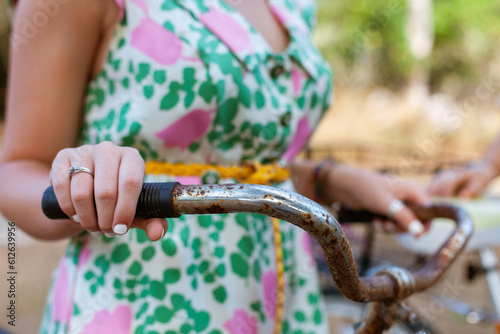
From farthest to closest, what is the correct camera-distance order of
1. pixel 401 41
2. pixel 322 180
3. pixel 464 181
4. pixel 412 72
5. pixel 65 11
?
pixel 401 41, pixel 412 72, pixel 464 181, pixel 322 180, pixel 65 11

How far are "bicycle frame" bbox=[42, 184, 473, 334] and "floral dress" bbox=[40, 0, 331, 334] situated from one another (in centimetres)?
24

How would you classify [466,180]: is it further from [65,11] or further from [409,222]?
[65,11]

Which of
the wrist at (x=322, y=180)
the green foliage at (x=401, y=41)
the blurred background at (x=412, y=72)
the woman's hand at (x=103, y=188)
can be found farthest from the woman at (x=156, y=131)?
the green foliage at (x=401, y=41)

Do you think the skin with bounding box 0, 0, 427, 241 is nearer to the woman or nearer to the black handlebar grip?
the woman

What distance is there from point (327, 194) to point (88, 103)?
60 centimetres

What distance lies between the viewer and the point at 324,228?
59 centimetres

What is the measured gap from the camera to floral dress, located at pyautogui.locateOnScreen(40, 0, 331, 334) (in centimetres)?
Result: 80

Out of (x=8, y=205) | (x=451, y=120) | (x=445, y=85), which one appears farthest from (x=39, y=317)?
(x=445, y=85)

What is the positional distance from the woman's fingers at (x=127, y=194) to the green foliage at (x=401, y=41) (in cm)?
1193

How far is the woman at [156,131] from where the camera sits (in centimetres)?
76

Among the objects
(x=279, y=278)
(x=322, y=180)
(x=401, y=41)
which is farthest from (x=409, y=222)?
(x=401, y=41)

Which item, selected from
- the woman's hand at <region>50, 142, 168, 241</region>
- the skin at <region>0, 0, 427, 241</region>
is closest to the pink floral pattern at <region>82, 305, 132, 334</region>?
the skin at <region>0, 0, 427, 241</region>

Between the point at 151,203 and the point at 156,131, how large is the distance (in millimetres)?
248

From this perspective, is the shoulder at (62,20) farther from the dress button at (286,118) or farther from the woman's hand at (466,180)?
the woman's hand at (466,180)
